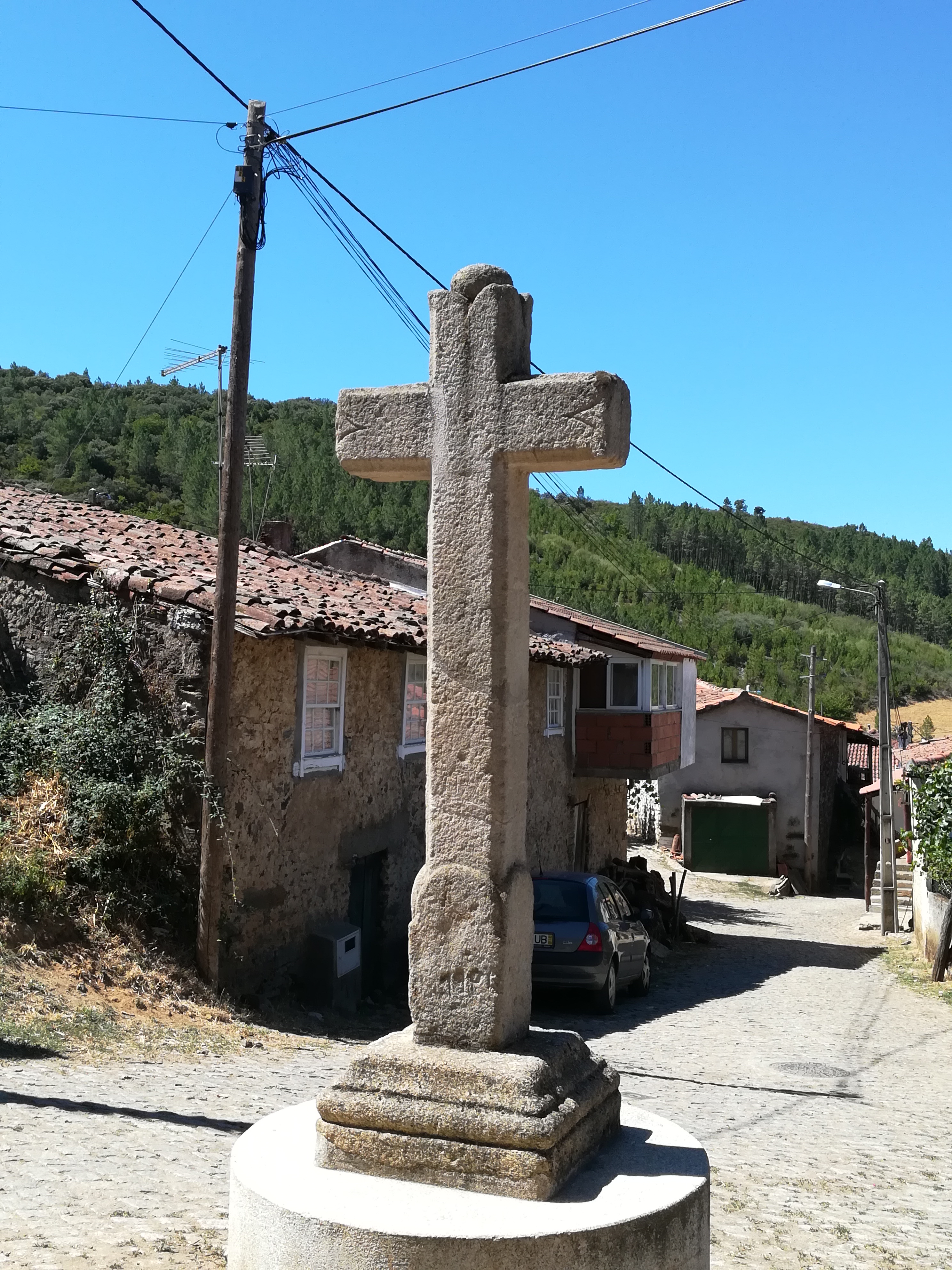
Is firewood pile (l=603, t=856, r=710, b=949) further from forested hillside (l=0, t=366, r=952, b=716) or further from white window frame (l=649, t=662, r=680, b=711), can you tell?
forested hillside (l=0, t=366, r=952, b=716)

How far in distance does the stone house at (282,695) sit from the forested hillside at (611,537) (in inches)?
120

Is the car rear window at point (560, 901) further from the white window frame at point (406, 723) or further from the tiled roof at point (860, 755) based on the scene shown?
the tiled roof at point (860, 755)

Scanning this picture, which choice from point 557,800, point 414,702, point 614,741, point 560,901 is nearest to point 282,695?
point 414,702

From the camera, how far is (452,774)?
12.8 ft

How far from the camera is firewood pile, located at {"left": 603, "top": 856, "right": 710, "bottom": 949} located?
19656mm

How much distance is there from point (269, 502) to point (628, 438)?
148 ft

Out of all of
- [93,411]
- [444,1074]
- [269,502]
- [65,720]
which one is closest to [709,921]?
[65,720]

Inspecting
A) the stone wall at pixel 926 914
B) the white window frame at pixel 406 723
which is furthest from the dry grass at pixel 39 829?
the stone wall at pixel 926 914

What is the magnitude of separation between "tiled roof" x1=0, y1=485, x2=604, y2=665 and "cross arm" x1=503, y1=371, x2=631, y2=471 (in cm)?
700

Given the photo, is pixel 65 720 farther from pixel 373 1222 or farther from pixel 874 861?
pixel 874 861

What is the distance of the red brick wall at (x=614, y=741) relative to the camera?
20.7 metres

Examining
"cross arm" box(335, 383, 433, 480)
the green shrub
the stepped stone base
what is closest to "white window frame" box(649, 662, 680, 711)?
the green shrub

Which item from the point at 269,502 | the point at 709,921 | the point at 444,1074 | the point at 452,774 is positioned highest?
the point at 269,502

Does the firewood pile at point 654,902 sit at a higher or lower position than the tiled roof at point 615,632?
lower
